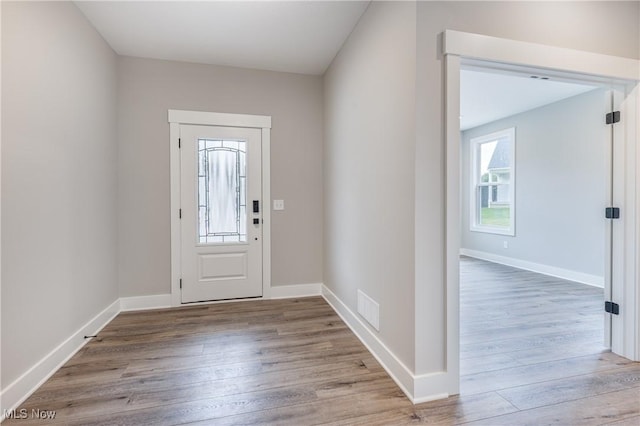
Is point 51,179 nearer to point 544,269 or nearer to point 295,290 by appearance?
point 295,290

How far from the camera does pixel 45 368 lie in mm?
2041

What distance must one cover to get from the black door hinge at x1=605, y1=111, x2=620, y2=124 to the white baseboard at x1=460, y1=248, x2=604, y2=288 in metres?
3.03

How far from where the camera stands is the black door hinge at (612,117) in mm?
2281

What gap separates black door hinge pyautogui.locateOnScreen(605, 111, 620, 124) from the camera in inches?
89.8

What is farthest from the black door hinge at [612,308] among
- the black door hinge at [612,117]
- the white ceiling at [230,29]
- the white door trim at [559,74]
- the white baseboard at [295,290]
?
the white ceiling at [230,29]

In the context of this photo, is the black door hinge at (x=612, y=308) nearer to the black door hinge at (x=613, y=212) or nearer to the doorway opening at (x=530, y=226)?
the doorway opening at (x=530, y=226)

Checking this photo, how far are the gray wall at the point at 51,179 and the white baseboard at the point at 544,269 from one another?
20.2ft

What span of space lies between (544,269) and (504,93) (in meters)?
2.97

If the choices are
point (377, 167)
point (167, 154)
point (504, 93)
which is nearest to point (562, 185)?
point (504, 93)

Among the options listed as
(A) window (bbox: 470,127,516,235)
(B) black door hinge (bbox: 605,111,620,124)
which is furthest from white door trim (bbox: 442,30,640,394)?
(A) window (bbox: 470,127,516,235)

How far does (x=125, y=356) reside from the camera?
7.66ft

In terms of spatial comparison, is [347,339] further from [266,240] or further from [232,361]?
[266,240]

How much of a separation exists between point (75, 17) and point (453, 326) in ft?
12.0

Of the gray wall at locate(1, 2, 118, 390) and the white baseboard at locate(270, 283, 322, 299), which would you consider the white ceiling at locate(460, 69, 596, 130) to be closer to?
the white baseboard at locate(270, 283, 322, 299)
